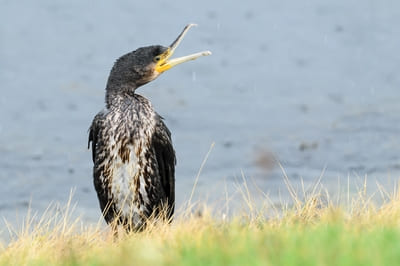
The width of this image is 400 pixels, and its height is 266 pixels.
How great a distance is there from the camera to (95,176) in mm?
7465

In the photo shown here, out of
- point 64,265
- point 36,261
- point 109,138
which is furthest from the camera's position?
point 109,138

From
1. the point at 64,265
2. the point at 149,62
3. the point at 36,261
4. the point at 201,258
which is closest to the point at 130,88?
the point at 149,62

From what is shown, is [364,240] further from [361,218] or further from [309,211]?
[309,211]

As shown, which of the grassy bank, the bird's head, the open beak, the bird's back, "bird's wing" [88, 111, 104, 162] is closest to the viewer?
the grassy bank

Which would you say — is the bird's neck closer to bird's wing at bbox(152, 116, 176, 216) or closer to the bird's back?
the bird's back

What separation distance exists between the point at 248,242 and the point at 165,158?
10.7ft

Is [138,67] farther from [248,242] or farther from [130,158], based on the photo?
[248,242]

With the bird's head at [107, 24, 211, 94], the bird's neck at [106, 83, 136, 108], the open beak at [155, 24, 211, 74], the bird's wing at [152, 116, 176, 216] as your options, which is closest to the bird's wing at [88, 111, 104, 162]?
the bird's neck at [106, 83, 136, 108]

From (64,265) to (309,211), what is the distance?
2.35 m

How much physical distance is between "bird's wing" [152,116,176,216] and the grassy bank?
104 cm

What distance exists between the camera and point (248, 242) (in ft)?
14.5

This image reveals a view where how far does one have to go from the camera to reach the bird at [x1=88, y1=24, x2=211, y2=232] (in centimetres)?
721

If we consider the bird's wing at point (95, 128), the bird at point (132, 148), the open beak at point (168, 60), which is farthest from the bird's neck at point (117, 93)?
the open beak at point (168, 60)

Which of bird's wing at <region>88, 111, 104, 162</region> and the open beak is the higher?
the open beak
